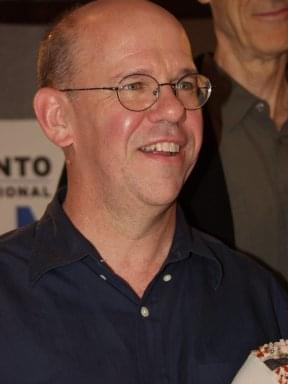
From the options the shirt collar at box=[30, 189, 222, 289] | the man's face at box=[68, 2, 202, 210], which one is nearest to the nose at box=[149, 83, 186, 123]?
the man's face at box=[68, 2, 202, 210]

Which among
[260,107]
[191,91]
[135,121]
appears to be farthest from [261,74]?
[135,121]

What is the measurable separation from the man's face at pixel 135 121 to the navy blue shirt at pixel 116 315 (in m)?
0.14

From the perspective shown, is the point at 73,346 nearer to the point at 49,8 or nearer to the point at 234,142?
the point at 234,142

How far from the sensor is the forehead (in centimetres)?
157

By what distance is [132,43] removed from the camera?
1576mm

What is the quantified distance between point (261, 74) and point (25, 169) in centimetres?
98

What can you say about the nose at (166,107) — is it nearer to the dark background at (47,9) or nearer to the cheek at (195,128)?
the cheek at (195,128)

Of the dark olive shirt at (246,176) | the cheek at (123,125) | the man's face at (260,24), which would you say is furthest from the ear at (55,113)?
the man's face at (260,24)

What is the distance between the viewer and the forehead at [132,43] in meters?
1.57

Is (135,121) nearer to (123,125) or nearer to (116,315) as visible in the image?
(123,125)

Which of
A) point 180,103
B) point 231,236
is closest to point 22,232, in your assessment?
point 180,103

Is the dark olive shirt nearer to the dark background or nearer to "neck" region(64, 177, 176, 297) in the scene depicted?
"neck" region(64, 177, 176, 297)

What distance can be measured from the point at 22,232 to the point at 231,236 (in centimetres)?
58

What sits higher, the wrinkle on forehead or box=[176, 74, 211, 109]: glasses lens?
the wrinkle on forehead
